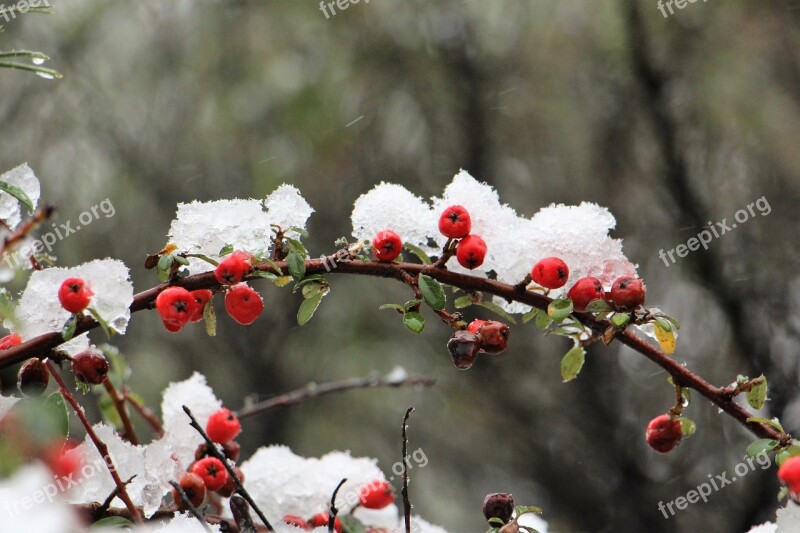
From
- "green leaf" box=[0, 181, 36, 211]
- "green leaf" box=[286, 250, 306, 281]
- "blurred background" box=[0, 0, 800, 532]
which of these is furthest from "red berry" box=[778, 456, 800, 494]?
"blurred background" box=[0, 0, 800, 532]

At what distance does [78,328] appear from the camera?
1.06m

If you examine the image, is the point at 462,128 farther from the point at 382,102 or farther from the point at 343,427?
the point at 343,427

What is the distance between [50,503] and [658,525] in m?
3.28

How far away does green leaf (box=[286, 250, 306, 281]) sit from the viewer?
1143 millimetres

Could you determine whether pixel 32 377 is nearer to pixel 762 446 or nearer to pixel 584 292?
pixel 584 292

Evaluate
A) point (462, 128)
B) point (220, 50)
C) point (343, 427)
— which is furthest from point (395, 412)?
point (220, 50)

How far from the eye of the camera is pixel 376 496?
56.7 inches

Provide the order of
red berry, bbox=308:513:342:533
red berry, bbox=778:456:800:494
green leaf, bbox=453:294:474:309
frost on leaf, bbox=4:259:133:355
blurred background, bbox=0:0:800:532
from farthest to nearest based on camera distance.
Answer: blurred background, bbox=0:0:800:532, red berry, bbox=308:513:342:533, green leaf, bbox=453:294:474:309, frost on leaf, bbox=4:259:133:355, red berry, bbox=778:456:800:494

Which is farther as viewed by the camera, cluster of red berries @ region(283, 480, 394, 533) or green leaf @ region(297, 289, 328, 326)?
cluster of red berries @ region(283, 480, 394, 533)

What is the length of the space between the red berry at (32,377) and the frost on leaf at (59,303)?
0.13 ft

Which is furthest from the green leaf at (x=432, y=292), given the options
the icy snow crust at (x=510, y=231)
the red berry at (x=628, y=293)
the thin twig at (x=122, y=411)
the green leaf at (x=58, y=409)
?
the thin twig at (x=122, y=411)

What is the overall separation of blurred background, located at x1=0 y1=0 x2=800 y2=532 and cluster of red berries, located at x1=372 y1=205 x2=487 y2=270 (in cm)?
247

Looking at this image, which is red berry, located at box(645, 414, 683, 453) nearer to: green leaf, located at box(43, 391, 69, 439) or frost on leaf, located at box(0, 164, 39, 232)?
green leaf, located at box(43, 391, 69, 439)

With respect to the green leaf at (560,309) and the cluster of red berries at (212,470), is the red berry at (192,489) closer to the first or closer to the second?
the cluster of red berries at (212,470)
